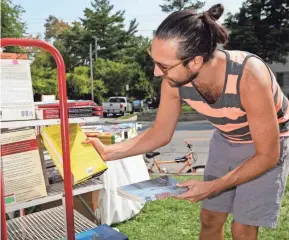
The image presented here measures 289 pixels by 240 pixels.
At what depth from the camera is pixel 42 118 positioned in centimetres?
190

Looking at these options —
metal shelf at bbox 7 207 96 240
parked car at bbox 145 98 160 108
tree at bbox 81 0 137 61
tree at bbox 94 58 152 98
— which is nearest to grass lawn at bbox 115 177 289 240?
metal shelf at bbox 7 207 96 240

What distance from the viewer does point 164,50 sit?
1.52 meters

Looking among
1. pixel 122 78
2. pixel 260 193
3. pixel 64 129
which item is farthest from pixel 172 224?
pixel 122 78

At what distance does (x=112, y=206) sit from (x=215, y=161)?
5.21 feet

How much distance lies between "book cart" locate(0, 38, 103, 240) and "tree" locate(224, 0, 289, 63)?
21.9m

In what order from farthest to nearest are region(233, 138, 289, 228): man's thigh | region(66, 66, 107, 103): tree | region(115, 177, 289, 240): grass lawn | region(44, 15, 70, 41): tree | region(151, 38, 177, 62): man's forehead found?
region(44, 15, 70, 41): tree
region(66, 66, 107, 103): tree
region(115, 177, 289, 240): grass lawn
region(233, 138, 289, 228): man's thigh
region(151, 38, 177, 62): man's forehead

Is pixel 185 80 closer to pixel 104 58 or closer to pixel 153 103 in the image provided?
pixel 153 103

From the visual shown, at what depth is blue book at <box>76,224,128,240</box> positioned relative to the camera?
1.91 m

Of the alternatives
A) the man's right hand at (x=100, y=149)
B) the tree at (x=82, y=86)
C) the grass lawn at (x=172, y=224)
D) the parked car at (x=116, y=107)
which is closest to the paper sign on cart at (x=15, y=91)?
the man's right hand at (x=100, y=149)

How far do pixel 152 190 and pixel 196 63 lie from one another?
61cm

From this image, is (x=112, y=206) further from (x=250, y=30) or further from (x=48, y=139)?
(x=250, y=30)

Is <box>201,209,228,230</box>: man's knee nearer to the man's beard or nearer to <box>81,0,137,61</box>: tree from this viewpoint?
the man's beard

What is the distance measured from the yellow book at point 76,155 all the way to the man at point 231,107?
529mm

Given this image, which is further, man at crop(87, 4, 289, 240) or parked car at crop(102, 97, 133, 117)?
parked car at crop(102, 97, 133, 117)
